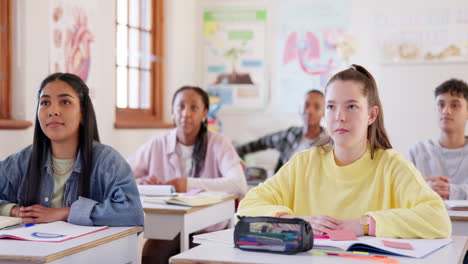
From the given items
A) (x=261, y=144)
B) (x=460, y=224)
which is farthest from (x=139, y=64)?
(x=460, y=224)

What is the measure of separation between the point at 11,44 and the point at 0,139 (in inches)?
22.4

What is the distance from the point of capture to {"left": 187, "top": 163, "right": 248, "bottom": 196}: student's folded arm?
355 cm

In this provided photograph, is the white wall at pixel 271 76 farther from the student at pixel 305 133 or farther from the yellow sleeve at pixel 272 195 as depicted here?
the yellow sleeve at pixel 272 195

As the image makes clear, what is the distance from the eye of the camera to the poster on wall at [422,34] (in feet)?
18.9

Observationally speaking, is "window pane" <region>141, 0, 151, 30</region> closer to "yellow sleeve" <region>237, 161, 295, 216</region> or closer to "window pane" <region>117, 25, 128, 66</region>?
"window pane" <region>117, 25, 128, 66</region>

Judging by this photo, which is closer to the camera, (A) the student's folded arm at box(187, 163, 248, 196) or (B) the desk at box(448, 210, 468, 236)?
(B) the desk at box(448, 210, 468, 236)

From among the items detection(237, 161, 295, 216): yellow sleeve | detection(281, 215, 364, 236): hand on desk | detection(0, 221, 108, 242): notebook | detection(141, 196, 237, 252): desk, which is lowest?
detection(141, 196, 237, 252): desk

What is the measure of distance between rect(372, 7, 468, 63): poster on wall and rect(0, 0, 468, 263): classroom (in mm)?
10

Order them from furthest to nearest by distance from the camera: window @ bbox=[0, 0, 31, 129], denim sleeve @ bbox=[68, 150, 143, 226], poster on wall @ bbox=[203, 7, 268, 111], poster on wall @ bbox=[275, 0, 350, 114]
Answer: poster on wall @ bbox=[203, 7, 268, 111], poster on wall @ bbox=[275, 0, 350, 114], window @ bbox=[0, 0, 31, 129], denim sleeve @ bbox=[68, 150, 143, 226]

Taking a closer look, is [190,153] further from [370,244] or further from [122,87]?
[370,244]

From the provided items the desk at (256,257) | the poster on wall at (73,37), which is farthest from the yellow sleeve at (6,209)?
the poster on wall at (73,37)

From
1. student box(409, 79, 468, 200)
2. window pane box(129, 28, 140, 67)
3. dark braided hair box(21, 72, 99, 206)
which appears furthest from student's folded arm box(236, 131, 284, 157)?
dark braided hair box(21, 72, 99, 206)

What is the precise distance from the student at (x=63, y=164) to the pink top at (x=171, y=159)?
4.46 feet

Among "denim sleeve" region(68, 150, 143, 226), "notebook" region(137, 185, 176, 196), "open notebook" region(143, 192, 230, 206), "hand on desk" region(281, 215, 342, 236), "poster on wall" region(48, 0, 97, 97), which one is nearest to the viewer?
"hand on desk" region(281, 215, 342, 236)
